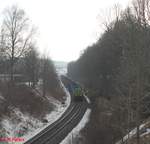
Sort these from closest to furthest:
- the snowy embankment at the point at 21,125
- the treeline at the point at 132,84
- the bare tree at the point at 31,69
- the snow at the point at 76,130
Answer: the treeline at the point at 132,84, the snow at the point at 76,130, the snowy embankment at the point at 21,125, the bare tree at the point at 31,69

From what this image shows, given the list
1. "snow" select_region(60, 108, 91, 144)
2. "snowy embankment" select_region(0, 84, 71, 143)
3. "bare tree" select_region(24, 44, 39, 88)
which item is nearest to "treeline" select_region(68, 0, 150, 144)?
"snow" select_region(60, 108, 91, 144)

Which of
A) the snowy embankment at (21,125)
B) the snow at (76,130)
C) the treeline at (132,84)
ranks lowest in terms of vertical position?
the snow at (76,130)

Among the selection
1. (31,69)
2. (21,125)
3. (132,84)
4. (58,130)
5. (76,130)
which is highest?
(31,69)

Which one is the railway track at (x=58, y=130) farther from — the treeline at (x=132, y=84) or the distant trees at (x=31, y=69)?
the distant trees at (x=31, y=69)

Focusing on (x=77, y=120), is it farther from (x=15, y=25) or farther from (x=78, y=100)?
(x=78, y=100)

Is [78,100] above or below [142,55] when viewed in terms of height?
below

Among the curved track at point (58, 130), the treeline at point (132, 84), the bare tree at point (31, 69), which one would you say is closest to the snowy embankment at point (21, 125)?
the curved track at point (58, 130)

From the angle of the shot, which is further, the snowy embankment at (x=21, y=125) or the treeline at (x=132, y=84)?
the snowy embankment at (x=21, y=125)

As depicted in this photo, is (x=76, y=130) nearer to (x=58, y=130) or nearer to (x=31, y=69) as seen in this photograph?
(x=58, y=130)

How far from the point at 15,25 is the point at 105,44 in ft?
59.8

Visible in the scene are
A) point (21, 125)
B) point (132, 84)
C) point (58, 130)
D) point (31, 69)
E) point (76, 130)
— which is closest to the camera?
point (132, 84)

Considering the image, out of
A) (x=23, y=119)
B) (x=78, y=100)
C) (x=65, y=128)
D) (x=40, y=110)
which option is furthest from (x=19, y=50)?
(x=78, y=100)

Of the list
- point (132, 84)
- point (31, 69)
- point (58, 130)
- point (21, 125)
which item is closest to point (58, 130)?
point (58, 130)

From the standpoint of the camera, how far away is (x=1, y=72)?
57406mm
